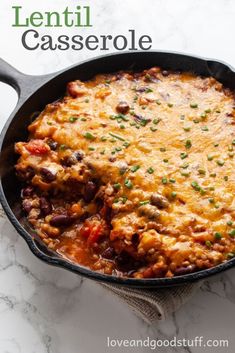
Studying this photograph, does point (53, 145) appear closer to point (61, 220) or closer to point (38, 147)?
point (38, 147)

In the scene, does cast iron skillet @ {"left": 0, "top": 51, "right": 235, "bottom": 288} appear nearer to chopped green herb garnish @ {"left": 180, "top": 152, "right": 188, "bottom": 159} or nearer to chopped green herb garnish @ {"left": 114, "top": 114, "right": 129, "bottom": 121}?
chopped green herb garnish @ {"left": 114, "top": 114, "right": 129, "bottom": 121}

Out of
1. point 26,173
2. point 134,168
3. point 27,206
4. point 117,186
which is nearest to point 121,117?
point 134,168

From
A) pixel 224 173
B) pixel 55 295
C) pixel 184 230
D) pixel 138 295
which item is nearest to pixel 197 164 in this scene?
pixel 224 173

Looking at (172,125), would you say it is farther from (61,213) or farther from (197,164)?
(61,213)

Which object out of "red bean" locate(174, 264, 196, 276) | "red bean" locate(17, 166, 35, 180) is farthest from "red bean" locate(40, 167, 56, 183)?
"red bean" locate(174, 264, 196, 276)

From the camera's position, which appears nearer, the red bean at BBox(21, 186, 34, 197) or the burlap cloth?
the burlap cloth

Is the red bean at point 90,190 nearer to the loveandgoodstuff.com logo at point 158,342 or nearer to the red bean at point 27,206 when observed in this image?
the red bean at point 27,206
